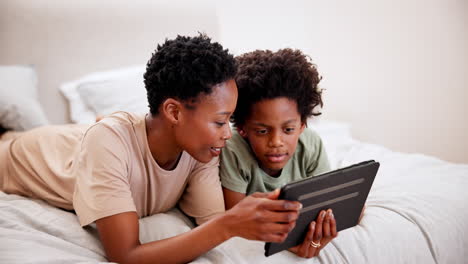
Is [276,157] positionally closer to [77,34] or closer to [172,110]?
[172,110]

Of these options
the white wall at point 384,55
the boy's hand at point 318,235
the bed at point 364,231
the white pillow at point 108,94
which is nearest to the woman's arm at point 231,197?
the bed at point 364,231

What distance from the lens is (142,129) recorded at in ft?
3.59

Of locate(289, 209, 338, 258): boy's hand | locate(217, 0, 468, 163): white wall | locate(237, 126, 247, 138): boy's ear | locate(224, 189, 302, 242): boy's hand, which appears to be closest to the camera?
locate(224, 189, 302, 242): boy's hand

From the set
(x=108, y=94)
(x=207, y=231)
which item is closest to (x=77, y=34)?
(x=108, y=94)

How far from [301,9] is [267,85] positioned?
189 cm

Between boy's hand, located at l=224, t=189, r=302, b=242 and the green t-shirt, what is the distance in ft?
1.14

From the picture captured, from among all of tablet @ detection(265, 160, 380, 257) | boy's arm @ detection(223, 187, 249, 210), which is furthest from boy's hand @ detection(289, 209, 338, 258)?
boy's arm @ detection(223, 187, 249, 210)

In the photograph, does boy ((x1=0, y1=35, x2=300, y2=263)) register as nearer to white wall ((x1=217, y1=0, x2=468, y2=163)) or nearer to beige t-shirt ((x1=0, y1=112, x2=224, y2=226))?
beige t-shirt ((x1=0, y1=112, x2=224, y2=226))

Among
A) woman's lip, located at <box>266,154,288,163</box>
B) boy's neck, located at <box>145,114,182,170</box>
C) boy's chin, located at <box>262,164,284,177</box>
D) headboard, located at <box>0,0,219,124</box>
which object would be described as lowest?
boy's chin, located at <box>262,164,284,177</box>

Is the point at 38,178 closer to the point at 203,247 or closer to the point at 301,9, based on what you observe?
the point at 203,247

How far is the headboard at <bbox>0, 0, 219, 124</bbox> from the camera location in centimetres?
236

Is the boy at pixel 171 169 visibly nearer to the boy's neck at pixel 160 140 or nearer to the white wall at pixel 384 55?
the boy's neck at pixel 160 140

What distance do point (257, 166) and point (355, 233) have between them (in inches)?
14.3

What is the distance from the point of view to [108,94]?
7.43 feet
